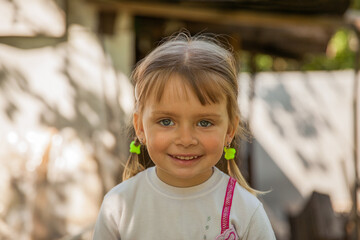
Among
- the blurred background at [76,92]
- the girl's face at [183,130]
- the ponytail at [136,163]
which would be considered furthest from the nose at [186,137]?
the blurred background at [76,92]

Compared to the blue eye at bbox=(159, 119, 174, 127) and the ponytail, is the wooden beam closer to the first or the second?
the ponytail

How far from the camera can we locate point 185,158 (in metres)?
1.73

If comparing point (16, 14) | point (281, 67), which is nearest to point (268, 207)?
point (16, 14)

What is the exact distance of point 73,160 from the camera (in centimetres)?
459

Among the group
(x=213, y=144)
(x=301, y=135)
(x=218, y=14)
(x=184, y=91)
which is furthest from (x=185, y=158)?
(x=301, y=135)

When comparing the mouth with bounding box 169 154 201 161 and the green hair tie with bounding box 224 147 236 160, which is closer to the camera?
the mouth with bounding box 169 154 201 161

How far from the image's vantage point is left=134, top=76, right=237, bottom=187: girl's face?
1.68m

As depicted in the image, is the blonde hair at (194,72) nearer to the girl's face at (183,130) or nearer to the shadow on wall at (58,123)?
the girl's face at (183,130)

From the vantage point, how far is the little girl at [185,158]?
1691 mm

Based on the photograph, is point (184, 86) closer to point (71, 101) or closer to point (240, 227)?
point (240, 227)

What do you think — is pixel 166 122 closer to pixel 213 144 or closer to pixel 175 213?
pixel 213 144

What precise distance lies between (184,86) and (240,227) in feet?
1.66

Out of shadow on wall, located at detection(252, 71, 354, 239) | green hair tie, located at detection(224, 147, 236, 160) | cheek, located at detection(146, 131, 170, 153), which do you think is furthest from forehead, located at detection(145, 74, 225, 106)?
shadow on wall, located at detection(252, 71, 354, 239)

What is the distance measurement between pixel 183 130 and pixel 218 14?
3270 millimetres
